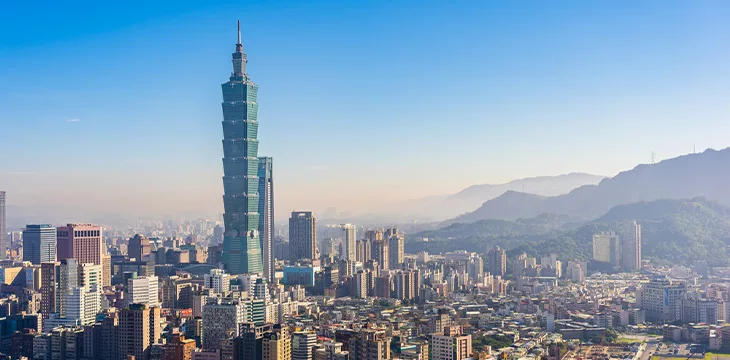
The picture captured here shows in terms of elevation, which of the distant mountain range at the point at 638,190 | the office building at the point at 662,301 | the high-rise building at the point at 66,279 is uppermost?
the distant mountain range at the point at 638,190

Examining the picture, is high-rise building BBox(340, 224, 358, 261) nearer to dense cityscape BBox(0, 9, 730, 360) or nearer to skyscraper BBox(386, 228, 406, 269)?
dense cityscape BBox(0, 9, 730, 360)

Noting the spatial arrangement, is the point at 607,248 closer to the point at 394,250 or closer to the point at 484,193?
the point at 394,250

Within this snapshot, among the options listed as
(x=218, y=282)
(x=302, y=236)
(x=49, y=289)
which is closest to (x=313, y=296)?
(x=218, y=282)

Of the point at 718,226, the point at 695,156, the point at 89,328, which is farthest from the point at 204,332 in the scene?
the point at 695,156

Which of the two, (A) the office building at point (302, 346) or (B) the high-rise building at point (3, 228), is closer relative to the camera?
(A) the office building at point (302, 346)

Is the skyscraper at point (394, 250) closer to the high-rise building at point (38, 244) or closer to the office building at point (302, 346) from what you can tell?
the high-rise building at point (38, 244)

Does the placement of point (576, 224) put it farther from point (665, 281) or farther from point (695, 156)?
point (665, 281)

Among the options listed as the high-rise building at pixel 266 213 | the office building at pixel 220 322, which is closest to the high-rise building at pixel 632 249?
the high-rise building at pixel 266 213
